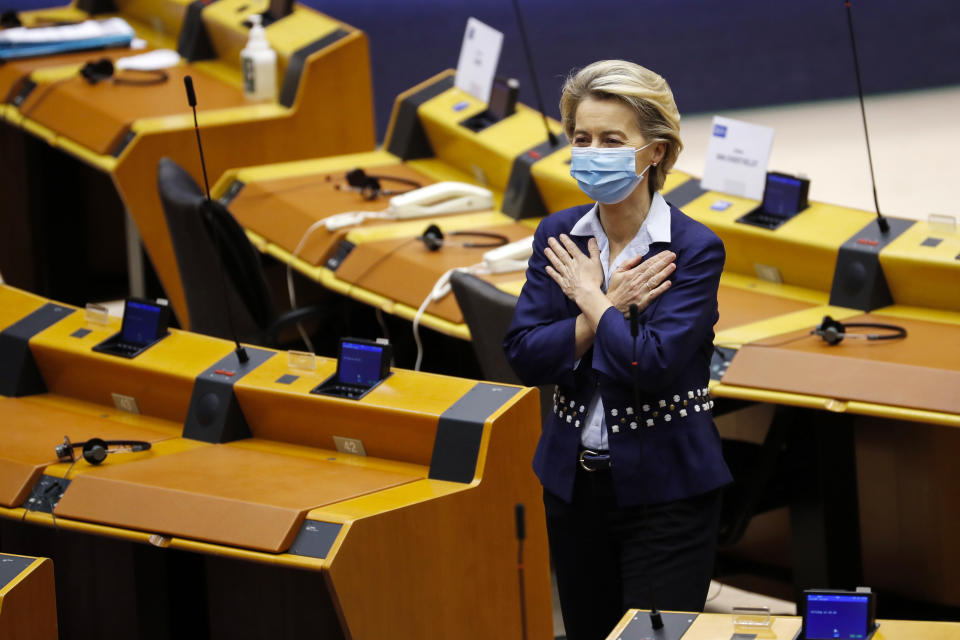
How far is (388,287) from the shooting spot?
12.0ft

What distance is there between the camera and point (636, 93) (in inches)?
77.7

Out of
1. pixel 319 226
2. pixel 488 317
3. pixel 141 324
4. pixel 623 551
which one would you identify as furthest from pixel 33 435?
pixel 319 226

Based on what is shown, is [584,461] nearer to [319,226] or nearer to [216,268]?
[216,268]

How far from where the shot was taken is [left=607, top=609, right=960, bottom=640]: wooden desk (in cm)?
179

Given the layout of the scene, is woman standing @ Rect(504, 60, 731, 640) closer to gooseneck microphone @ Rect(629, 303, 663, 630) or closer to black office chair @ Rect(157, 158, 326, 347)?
gooseneck microphone @ Rect(629, 303, 663, 630)

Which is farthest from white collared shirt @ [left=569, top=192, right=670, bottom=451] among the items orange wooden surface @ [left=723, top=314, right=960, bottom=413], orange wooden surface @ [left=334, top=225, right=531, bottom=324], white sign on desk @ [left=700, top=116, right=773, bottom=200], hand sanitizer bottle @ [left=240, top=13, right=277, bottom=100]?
hand sanitizer bottle @ [left=240, top=13, right=277, bottom=100]

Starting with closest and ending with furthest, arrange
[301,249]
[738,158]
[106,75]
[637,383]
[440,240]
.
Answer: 1. [637,383]
2. [738,158]
3. [440,240]
4. [301,249]
5. [106,75]

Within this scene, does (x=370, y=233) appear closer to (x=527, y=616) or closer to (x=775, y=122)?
(x=527, y=616)

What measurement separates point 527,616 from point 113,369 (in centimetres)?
101

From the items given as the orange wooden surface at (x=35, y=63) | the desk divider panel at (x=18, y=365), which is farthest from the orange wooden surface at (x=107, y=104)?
the desk divider panel at (x=18, y=365)

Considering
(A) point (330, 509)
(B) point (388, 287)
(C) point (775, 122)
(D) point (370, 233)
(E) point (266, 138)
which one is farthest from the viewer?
(C) point (775, 122)

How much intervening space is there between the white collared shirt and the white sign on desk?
1.44 metres

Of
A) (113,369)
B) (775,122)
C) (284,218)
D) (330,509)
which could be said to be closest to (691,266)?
(330,509)

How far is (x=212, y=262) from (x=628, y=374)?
2025 mm
